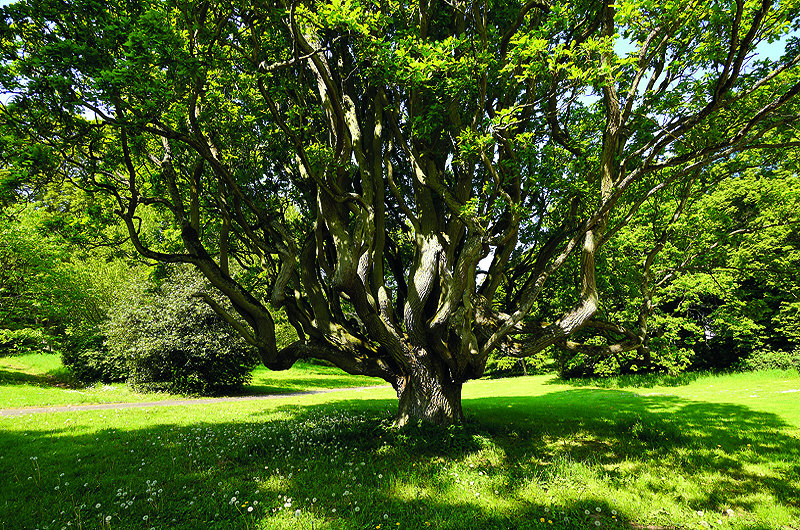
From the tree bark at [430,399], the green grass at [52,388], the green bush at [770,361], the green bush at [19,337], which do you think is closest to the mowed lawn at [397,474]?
the tree bark at [430,399]

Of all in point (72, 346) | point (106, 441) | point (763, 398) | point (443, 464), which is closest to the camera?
point (443, 464)

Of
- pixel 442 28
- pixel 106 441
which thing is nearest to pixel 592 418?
pixel 442 28

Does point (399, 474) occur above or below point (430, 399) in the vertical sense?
below

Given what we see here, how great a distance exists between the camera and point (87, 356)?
23859 mm

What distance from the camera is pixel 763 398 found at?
47.2 ft

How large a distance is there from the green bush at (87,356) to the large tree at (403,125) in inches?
776

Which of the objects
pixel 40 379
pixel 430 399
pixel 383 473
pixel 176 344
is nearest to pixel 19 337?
pixel 40 379

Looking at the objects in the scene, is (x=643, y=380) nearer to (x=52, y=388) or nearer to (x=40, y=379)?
(x=52, y=388)

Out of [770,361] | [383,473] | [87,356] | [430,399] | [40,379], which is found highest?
[87,356]

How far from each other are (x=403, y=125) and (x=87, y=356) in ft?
91.4

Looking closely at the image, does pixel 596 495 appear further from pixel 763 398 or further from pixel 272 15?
pixel 763 398

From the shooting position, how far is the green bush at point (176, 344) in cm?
1942

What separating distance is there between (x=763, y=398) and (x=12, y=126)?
24.8 m

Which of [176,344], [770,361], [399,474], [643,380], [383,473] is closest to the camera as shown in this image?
[399,474]
